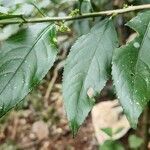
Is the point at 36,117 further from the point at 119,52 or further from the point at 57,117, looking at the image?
the point at 119,52

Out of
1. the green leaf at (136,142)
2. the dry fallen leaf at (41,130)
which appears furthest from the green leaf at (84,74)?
the dry fallen leaf at (41,130)

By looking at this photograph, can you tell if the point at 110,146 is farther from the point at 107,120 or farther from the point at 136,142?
the point at 107,120

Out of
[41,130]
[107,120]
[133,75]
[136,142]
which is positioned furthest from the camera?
[41,130]

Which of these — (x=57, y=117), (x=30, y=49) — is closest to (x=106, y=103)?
(x=57, y=117)

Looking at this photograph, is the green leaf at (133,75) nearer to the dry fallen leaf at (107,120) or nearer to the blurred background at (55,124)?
the blurred background at (55,124)

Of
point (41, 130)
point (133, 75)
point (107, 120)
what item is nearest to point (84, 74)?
point (133, 75)

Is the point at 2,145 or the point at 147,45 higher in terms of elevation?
the point at 147,45

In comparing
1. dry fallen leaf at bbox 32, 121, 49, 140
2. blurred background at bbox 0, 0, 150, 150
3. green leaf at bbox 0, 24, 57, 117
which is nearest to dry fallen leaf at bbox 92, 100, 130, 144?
blurred background at bbox 0, 0, 150, 150
